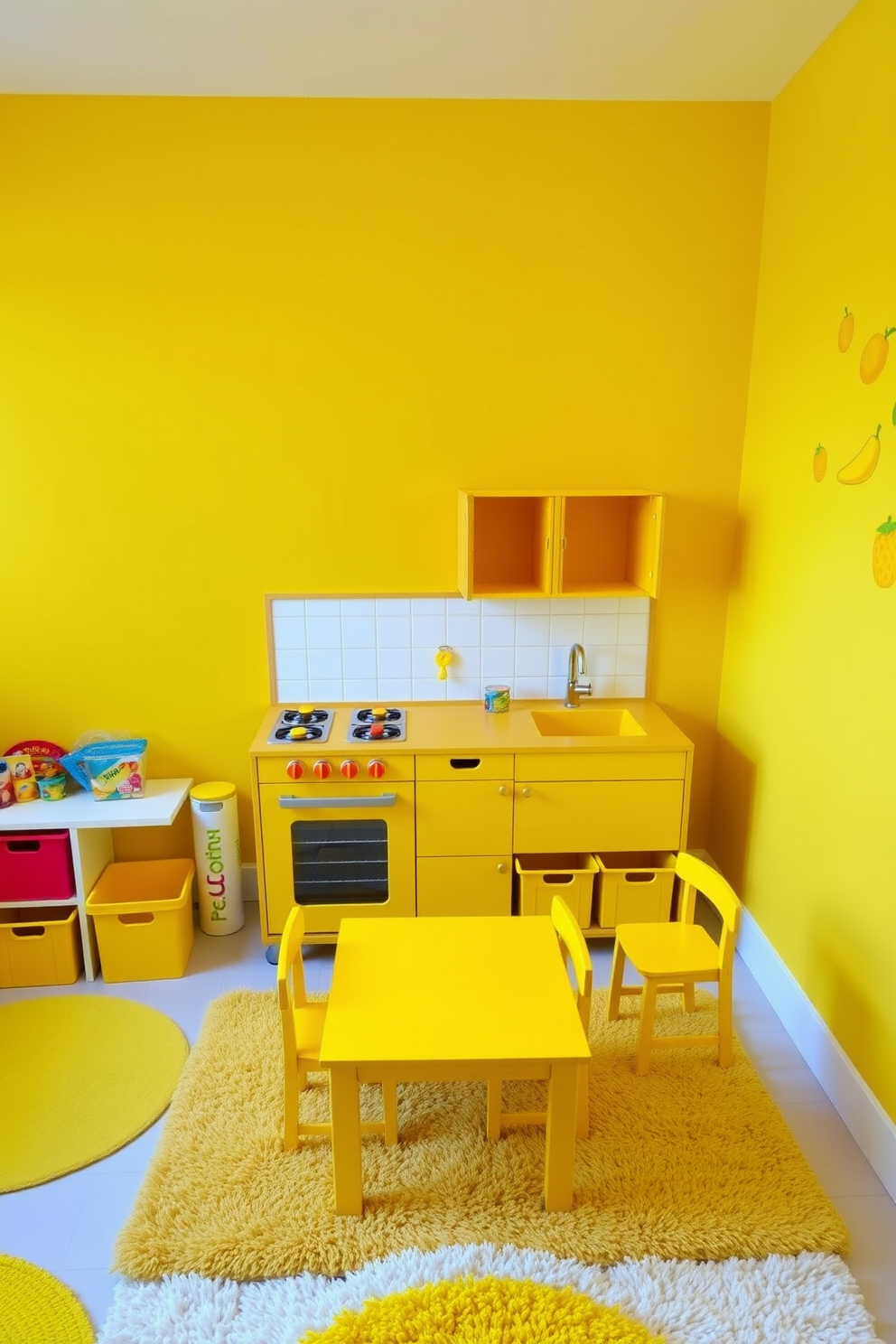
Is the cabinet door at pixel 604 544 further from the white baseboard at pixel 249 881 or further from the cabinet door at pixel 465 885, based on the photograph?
the white baseboard at pixel 249 881

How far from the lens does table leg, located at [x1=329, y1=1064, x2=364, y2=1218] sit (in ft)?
6.16

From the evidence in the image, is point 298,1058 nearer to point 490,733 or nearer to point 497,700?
point 490,733

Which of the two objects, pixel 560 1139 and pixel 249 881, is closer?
pixel 560 1139

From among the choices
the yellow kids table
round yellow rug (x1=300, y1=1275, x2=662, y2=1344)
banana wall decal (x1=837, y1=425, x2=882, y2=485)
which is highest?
banana wall decal (x1=837, y1=425, x2=882, y2=485)

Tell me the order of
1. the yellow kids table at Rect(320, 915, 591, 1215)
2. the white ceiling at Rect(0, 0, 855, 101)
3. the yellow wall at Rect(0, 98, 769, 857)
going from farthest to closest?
the yellow wall at Rect(0, 98, 769, 857)
the white ceiling at Rect(0, 0, 855, 101)
the yellow kids table at Rect(320, 915, 591, 1215)

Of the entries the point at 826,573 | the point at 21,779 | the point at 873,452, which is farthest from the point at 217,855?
the point at 873,452

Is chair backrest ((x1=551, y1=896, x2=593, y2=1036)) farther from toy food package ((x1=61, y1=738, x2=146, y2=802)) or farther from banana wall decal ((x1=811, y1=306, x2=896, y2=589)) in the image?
toy food package ((x1=61, y1=738, x2=146, y2=802))

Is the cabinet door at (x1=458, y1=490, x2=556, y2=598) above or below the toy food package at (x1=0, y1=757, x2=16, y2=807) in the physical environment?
above

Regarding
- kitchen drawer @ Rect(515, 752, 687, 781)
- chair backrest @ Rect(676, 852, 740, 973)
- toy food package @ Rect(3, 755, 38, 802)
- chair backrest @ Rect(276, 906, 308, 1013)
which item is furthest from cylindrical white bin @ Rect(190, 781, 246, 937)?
chair backrest @ Rect(676, 852, 740, 973)

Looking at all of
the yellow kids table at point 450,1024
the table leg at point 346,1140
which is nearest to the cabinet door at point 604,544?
the yellow kids table at point 450,1024

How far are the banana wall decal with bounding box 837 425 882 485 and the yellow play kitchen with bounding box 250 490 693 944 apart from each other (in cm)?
61

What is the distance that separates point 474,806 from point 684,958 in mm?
806

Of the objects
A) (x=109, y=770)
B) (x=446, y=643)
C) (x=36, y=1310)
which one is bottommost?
(x=36, y=1310)

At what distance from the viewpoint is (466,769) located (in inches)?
113
